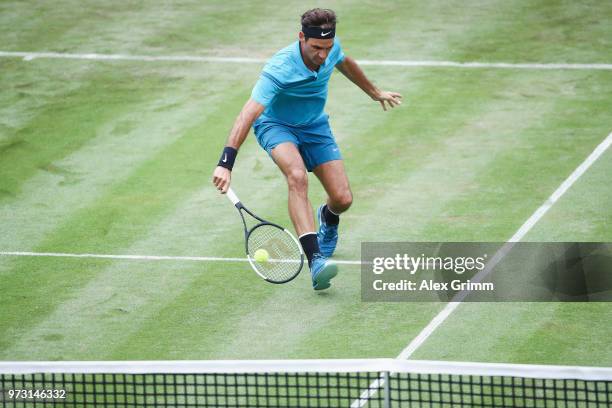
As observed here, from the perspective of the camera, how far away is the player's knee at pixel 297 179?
9.80 m

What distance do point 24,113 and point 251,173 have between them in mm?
3661

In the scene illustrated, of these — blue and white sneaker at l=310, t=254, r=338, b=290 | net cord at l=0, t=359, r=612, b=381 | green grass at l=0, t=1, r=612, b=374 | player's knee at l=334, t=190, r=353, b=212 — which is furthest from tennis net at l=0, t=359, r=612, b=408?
player's knee at l=334, t=190, r=353, b=212

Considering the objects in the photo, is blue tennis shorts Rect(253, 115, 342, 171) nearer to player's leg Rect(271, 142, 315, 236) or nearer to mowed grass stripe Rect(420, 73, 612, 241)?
player's leg Rect(271, 142, 315, 236)

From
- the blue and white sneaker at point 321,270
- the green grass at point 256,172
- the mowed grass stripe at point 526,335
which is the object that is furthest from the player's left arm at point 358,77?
the mowed grass stripe at point 526,335

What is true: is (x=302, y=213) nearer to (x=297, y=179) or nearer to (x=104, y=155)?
(x=297, y=179)

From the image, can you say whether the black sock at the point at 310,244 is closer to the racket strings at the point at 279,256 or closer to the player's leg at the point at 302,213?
the player's leg at the point at 302,213

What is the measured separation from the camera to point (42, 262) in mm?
10914

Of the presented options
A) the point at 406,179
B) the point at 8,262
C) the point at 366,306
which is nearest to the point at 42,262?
the point at 8,262

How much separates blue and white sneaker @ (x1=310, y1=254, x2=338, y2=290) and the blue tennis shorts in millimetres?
1038

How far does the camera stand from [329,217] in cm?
1063

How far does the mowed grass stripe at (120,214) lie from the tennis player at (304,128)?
2.04 metres

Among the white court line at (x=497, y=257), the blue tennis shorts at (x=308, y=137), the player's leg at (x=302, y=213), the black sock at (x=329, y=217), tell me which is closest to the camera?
the white court line at (x=497, y=257)

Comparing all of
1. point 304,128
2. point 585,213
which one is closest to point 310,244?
point 304,128

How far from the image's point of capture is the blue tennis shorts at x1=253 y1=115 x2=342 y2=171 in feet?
33.5
